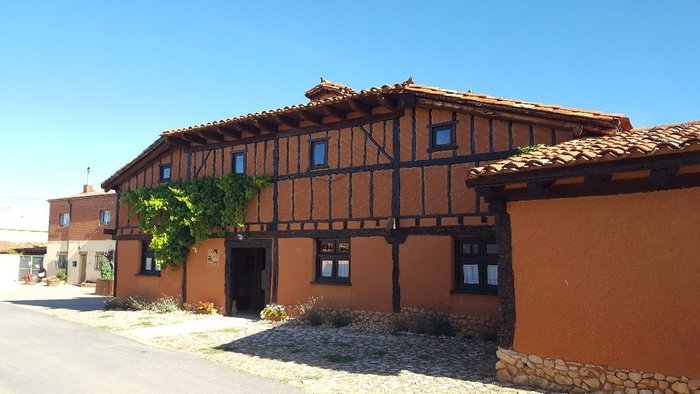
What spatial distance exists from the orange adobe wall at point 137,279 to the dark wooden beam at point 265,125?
615 cm

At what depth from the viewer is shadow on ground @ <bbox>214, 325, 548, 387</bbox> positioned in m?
8.34

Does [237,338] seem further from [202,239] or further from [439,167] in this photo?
[439,167]

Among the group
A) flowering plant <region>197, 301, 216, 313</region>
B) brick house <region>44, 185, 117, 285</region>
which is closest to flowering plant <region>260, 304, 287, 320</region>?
flowering plant <region>197, 301, 216, 313</region>

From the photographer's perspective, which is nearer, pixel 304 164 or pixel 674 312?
pixel 674 312

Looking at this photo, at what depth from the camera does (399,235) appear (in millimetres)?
12367

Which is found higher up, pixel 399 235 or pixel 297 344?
pixel 399 235

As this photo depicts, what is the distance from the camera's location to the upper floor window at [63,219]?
33969 millimetres

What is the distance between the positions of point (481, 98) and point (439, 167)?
1931 mm

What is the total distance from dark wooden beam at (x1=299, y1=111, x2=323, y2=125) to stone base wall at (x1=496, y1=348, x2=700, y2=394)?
8.73 m

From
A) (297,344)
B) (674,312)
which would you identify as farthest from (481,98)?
(297,344)

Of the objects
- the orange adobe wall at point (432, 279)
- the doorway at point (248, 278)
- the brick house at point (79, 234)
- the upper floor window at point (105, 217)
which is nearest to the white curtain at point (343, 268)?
the orange adobe wall at point (432, 279)

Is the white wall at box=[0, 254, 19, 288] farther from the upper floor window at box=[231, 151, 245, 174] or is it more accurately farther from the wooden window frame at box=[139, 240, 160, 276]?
the upper floor window at box=[231, 151, 245, 174]

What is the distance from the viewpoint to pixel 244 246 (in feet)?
51.1

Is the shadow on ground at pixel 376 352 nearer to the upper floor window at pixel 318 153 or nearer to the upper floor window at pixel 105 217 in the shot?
the upper floor window at pixel 318 153
